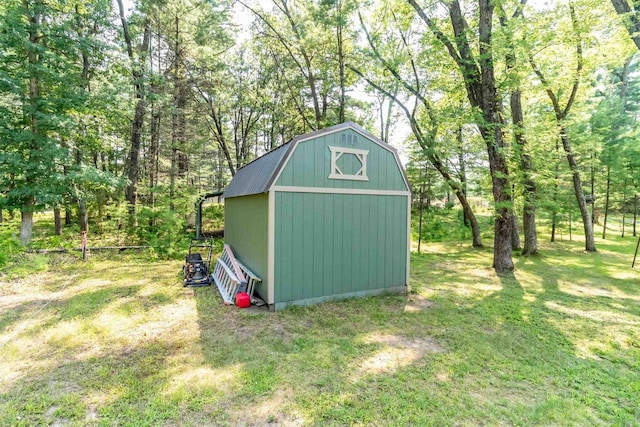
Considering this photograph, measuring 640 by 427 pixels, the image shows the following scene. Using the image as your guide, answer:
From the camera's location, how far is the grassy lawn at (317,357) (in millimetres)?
2479

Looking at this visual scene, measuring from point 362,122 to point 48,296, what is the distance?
13766 millimetres

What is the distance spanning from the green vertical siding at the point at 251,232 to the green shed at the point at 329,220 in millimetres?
19

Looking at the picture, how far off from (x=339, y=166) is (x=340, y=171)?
9 centimetres

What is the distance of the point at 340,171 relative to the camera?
5.12m

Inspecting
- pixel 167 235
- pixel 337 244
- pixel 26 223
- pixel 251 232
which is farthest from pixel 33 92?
pixel 337 244

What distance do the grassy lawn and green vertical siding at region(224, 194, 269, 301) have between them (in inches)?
33.4

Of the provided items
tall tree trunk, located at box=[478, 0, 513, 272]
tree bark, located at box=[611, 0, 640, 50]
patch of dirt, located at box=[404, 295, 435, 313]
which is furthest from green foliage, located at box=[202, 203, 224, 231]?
tree bark, located at box=[611, 0, 640, 50]

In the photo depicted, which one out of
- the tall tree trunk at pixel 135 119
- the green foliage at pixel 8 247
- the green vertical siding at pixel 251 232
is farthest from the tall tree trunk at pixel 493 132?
the green foliage at pixel 8 247

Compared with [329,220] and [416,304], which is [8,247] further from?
[416,304]

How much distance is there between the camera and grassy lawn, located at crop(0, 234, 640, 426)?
248 centimetres

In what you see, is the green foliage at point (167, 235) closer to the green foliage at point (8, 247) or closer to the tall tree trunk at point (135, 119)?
the tall tree trunk at point (135, 119)

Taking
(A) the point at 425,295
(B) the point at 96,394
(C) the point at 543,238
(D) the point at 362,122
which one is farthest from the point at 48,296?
(C) the point at 543,238

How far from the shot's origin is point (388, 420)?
2381 mm

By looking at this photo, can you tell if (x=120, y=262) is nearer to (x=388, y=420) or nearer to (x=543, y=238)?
(x=388, y=420)
